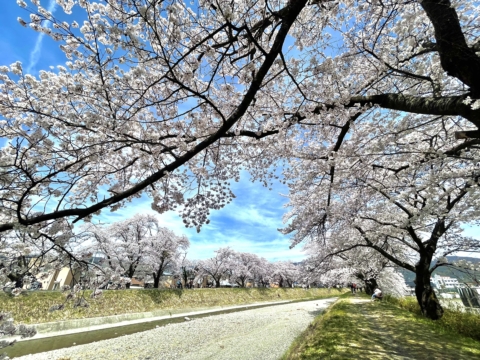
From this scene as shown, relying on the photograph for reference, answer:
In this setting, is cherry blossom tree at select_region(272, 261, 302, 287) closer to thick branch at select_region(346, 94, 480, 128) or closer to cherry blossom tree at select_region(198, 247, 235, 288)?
cherry blossom tree at select_region(198, 247, 235, 288)

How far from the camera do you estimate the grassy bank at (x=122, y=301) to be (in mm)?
12664

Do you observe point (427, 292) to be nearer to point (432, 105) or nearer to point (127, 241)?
point (432, 105)

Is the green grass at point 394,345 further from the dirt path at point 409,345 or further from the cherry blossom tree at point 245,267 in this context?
the cherry blossom tree at point 245,267

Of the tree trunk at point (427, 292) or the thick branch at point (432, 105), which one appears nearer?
the thick branch at point (432, 105)

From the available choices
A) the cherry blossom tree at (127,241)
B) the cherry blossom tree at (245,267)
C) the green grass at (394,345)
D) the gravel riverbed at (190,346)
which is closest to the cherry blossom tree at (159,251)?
the cherry blossom tree at (127,241)

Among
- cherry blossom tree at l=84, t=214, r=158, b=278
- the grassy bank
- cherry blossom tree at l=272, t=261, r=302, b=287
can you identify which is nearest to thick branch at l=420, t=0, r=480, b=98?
the grassy bank

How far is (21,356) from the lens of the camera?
9.12 meters

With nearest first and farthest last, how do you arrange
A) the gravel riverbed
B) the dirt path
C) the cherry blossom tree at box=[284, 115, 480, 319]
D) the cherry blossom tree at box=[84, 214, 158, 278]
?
the dirt path, the cherry blossom tree at box=[284, 115, 480, 319], the gravel riverbed, the cherry blossom tree at box=[84, 214, 158, 278]

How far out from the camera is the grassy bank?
12.7m

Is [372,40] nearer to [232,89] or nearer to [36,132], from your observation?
[232,89]

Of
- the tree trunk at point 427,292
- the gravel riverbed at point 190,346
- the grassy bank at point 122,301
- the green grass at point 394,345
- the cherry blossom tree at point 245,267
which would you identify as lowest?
the gravel riverbed at point 190,346

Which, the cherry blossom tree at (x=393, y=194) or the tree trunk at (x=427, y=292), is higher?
the cherry blossom tree at (x=393, y=194)

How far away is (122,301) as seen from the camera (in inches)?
674

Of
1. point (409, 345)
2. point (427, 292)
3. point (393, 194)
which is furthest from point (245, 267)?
point (409, 345)
